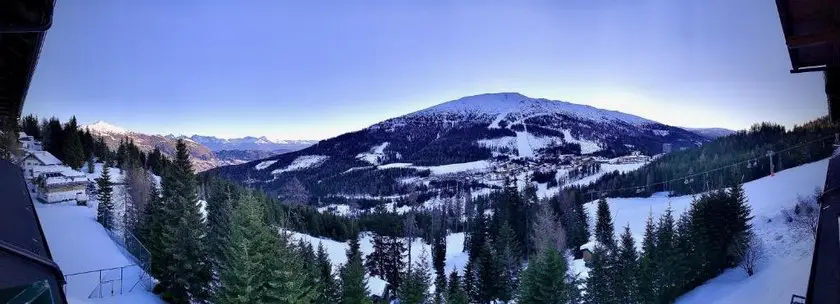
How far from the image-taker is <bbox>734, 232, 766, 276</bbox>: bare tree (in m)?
41.8

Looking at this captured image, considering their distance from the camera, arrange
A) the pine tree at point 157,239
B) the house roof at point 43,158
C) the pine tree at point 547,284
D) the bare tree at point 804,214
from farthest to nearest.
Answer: the house roof at point 43,158
the bare tree at point 804,214
the pine tree at point 547,284
the pine tree at point 157,239

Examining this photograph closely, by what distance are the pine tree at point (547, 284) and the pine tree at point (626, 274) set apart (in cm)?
829

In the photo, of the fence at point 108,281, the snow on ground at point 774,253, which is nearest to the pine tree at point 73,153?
the fence at point 108,281

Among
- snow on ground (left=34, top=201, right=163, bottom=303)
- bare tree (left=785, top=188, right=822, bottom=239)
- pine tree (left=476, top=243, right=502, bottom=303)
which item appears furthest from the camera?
bare tree (left=785, top=188, right=822, bottom=239)

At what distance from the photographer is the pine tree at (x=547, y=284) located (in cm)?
3045

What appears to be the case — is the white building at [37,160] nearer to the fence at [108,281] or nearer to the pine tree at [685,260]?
the fence at [108,281]

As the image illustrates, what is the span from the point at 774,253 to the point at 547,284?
30724 millimetres

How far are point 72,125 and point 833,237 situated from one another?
123m

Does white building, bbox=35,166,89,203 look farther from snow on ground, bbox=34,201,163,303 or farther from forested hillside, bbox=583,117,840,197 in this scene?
forested hillside, bbox=583,117,840,197

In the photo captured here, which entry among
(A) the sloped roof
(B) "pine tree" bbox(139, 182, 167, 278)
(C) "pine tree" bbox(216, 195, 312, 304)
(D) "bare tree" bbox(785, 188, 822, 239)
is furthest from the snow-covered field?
(D) "bare tree" bbox(785, 188, 822, 239)

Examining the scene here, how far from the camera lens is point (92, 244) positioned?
31.7 metres

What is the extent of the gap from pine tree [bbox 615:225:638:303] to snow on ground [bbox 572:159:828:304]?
580 centimetres

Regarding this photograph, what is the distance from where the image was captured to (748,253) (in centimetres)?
4272

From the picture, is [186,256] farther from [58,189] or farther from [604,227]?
[604,227]
